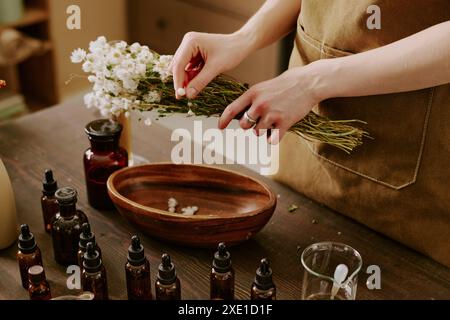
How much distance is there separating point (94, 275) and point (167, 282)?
0.47ft

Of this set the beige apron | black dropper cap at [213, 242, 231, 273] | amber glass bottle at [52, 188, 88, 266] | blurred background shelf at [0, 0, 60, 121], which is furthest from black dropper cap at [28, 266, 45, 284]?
blurred background shelf at [0, 0, 60, 121]

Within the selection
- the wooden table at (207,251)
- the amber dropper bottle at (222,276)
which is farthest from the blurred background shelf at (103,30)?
the amber dropper bottle at (222,276)

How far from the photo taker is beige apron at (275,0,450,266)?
1.23 meters

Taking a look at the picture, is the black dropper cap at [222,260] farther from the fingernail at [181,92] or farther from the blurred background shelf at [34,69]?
the blurred background shelf at [34,69]

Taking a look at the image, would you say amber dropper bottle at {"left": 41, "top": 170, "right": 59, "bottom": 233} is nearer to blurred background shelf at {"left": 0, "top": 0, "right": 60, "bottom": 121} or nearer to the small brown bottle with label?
the small brown bottle with label

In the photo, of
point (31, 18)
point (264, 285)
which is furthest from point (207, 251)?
point (31, 18)

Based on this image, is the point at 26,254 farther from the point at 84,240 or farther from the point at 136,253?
the point at 136,253

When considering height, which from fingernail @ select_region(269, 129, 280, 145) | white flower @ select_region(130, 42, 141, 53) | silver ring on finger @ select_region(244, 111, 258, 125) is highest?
white flower @ select_region(130, 42, 141, 53)

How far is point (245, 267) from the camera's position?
1.28 meters

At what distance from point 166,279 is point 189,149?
23.7 inches

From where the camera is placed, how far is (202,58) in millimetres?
1414

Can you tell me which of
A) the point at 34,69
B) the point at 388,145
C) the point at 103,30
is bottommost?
the point at 34,69

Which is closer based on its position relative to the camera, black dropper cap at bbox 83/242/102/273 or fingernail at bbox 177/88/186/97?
black dropper cap at bbox 83/242/102/273

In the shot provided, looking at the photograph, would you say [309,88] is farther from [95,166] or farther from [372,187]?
[95,166]
